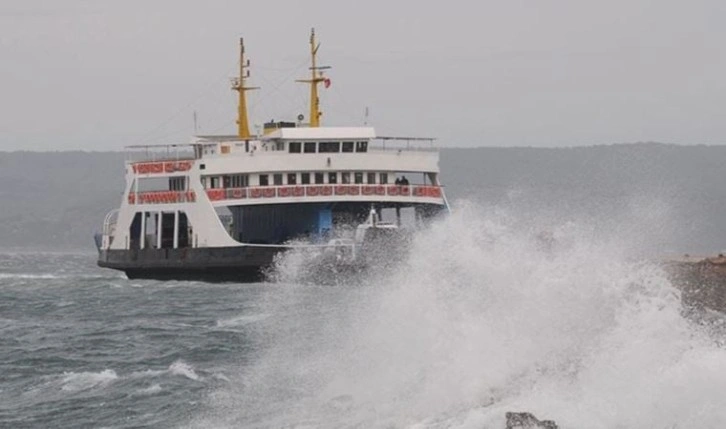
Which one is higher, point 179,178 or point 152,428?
point 179,178

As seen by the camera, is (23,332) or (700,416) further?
(23,332)

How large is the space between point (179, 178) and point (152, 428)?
43.1m

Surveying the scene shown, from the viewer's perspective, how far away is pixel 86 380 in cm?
3556

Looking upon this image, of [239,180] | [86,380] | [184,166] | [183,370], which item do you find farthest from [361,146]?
[86,380]

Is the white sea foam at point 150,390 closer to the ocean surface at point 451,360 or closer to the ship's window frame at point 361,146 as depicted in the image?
the ocean surface at point 451,360

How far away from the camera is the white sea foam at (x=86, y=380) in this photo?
34.8 metres

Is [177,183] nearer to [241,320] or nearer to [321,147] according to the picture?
[321,147]

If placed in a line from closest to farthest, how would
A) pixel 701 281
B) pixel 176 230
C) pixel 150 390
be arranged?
pixel 150 390 < pixel 701 281 < pixel 176 230

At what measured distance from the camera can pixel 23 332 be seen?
46406 millimetres

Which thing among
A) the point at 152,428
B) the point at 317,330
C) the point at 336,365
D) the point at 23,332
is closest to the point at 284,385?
the point at 336,365

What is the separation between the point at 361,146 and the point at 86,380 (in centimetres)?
3412

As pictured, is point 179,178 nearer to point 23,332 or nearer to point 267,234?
point 267,234

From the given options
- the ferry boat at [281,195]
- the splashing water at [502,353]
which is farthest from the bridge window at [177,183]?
the splashing water at [502,353]

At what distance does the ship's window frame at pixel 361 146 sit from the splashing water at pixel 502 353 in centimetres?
3171
